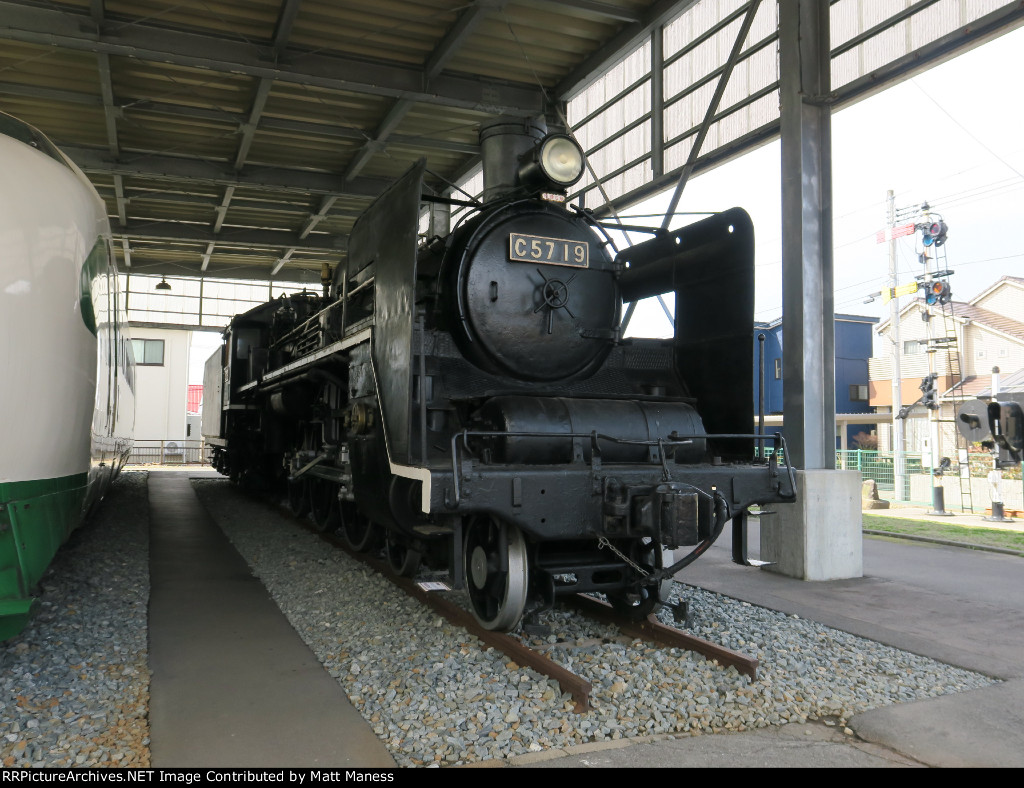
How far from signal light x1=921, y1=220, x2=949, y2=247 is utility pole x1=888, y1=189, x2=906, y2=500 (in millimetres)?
1289

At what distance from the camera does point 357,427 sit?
5.25 meters

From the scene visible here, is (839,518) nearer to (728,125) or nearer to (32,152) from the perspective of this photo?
(728,125)

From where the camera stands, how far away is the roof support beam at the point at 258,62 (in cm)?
772

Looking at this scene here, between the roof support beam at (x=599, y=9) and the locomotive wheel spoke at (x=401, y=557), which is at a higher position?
the roof support beam at (x=599, y=9)

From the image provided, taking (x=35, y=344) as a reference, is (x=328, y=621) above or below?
below

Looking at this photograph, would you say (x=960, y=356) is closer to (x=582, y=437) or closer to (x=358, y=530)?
(x=358, y=530)

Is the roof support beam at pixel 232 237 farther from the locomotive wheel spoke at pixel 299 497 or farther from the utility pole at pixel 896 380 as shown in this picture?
the utility pole at pixel 896 380

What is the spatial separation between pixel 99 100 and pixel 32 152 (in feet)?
24.3

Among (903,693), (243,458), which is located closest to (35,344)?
(903,693)

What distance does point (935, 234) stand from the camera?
677 inches

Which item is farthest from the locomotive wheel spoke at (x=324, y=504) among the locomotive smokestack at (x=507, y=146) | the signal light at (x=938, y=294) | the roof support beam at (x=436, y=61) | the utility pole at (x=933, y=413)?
the signal light at (x=938, y=294)

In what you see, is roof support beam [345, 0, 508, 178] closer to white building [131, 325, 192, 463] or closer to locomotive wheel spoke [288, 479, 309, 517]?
locomotive wheel spoke [288, 479, 309, 517]
